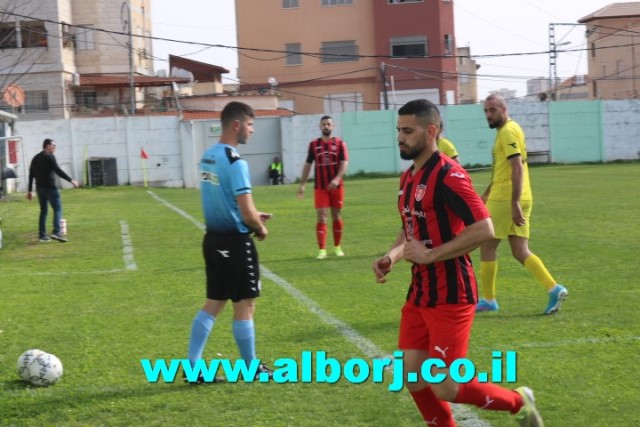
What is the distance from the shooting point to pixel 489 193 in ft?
28.0

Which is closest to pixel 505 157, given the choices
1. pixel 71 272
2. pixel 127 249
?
pixel 71 272

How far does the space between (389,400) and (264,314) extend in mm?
3116

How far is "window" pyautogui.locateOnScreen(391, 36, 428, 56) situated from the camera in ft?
196

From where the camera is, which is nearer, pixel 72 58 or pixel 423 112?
pixel 423 112

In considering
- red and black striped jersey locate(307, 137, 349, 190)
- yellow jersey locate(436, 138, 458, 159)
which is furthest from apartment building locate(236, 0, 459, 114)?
yellow jersey locate(436, 138, 458, 159)

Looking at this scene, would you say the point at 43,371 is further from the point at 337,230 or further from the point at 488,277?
the point at 337,230

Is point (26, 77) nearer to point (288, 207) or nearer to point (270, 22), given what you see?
point (270, 22)

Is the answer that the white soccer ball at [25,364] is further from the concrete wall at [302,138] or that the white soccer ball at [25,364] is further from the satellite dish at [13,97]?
the concrete wall at [302,138]

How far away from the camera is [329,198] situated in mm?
13188

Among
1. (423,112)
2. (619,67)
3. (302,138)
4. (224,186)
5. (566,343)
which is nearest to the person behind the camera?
(423,112)

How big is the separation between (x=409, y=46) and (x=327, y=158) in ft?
158

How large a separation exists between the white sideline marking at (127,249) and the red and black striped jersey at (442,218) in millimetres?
8703

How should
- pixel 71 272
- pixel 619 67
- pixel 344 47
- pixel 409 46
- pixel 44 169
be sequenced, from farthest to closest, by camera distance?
1. pixel 619 67
2. pixel 344 47
3. pixel 409 46
4. pixel 44 169
5. pixel 71 272

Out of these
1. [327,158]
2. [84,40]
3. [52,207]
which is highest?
[84,40]
